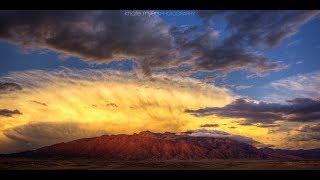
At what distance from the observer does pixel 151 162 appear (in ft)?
28.2
